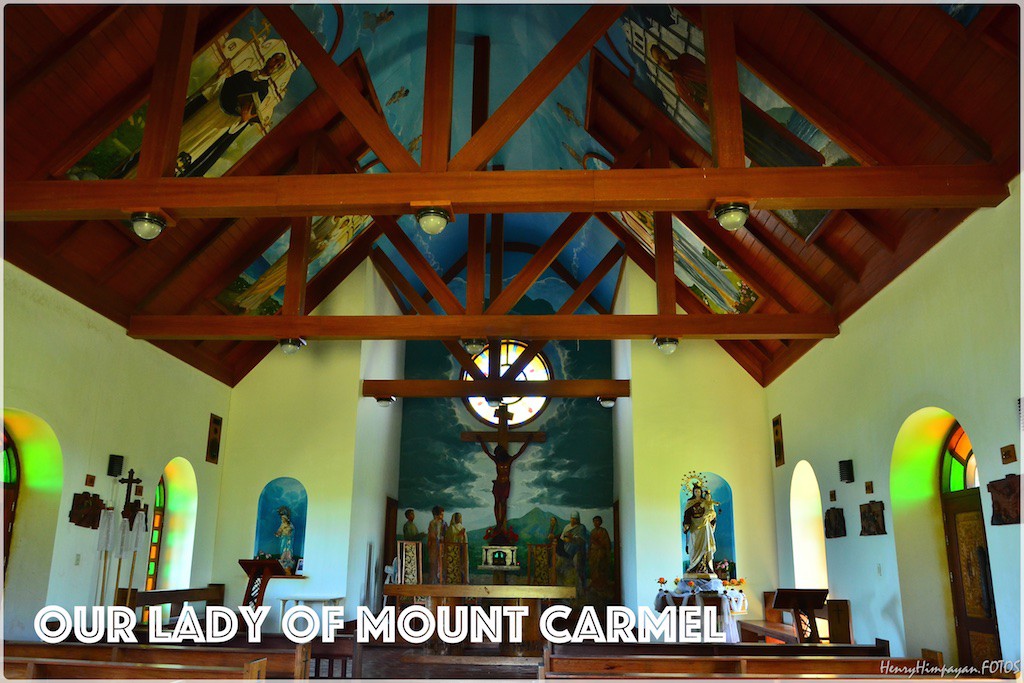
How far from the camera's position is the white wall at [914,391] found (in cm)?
664

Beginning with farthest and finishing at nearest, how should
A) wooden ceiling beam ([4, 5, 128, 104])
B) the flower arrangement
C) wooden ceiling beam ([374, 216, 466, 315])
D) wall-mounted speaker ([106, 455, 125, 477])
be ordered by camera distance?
the flower arrangement < wooden ceiling beam ([374, 216, 466, 315]) < wall-mounted speaker ([106, 455, 125, 477]) < wooden ceiling beam ([4, 5, 128, 104])

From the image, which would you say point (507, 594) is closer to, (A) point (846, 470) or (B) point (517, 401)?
(A) point (846, 470)

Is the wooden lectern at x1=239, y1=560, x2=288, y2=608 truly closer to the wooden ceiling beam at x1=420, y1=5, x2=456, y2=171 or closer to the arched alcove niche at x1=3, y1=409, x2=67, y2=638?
the arched alcove niche at x1=3, y1=409, x2=67, y2=638

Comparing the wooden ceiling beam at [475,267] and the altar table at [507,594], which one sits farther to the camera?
the altar table at [507,594]

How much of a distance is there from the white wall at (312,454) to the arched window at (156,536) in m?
1.10

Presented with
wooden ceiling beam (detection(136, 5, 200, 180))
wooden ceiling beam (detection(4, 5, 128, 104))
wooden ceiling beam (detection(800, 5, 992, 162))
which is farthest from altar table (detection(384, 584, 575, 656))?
wooden ceiling beam (detection(4, 5, 128, 104))

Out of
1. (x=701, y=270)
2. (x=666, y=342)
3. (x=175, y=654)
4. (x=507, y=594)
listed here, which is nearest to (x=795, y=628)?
(x=507, y=594)

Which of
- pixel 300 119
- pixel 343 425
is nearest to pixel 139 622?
pixel 343 425

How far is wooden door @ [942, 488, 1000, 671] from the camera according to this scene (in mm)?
7711

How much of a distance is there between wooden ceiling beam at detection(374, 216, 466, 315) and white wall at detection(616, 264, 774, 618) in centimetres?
425

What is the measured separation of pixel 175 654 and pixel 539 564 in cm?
1106

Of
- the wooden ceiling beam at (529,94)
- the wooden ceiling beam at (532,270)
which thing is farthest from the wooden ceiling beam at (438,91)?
the wooden ceiling beam at (532,270)

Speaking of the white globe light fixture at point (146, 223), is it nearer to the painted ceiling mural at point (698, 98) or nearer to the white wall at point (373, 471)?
the painted ceiling mural at point (698, 98)

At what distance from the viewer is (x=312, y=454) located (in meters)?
13.7
